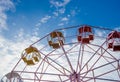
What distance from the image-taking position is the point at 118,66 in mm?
18234

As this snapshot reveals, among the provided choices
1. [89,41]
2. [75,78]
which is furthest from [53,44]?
[75,78]

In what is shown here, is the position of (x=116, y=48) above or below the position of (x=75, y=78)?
above

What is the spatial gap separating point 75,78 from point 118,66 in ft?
12.7

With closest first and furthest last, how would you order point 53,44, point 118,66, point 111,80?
point 111,80
point 118,66
point 53,44

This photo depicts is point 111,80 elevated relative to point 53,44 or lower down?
lower down

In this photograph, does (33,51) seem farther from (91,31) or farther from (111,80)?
(111,80)

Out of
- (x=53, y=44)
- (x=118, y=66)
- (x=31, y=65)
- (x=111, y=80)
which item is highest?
(x=53, y=44)

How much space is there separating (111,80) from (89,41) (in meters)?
4.44

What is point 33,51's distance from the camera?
19.6 meters

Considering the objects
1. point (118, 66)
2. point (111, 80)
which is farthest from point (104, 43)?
point (111, 80)

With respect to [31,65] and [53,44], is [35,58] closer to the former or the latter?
[31,65]

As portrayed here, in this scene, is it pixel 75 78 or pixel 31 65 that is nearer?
pixel 75 78

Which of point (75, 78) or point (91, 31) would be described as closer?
point (75, 78)

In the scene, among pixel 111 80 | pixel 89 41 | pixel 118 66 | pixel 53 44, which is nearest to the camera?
pixel 111 80
